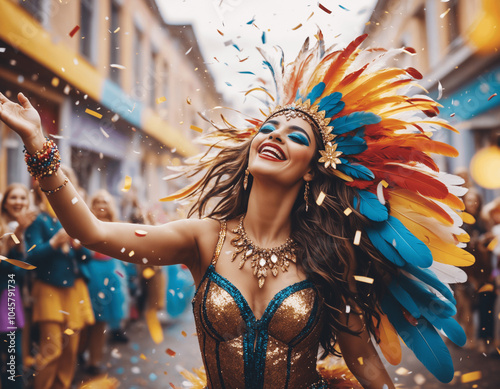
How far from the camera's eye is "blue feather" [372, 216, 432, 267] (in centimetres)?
157

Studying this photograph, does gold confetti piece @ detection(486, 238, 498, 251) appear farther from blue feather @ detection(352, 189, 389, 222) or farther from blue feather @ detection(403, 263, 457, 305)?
blue feather @ detection(352, 189, 389, 222)

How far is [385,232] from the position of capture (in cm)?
166

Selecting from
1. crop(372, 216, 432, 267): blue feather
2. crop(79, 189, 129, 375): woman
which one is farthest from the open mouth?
crop(79, 189, 129, 375): woman

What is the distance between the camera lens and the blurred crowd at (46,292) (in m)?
2.85

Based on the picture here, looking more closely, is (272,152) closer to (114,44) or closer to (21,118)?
(21,118)

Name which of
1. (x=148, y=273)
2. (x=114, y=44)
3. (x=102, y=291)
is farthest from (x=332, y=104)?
(x=114, y=44)

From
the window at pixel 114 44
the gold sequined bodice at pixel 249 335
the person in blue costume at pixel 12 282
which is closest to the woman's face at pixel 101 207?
the person in blue costume at pixel 12 282

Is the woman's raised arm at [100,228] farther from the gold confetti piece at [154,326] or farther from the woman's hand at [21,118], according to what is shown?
the gold confetti piece at [154,326]

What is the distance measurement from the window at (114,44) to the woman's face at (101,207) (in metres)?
3.97

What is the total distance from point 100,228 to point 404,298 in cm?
119

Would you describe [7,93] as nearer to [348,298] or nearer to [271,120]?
[271,120]

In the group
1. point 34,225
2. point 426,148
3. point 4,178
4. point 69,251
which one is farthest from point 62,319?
point 426,148

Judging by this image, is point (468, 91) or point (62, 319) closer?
point (62, 319)

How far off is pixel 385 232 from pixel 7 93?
3.94 m
